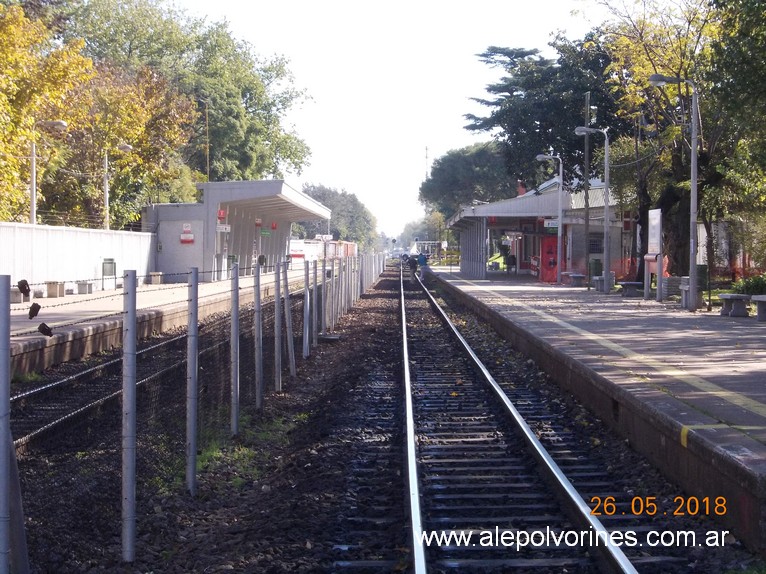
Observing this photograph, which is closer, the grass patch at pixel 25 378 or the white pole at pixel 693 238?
the grass patch at pixel 25 378

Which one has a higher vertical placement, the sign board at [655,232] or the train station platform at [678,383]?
the sign board at [655,232]

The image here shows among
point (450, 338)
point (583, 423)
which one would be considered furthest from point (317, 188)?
point (583, 423)

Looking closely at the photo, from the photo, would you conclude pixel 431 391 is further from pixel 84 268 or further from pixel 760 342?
pixel 84 268

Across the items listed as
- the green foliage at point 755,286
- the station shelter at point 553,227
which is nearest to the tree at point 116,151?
the station shelter at point 553,227

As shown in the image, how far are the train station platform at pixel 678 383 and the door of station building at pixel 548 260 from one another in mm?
22502

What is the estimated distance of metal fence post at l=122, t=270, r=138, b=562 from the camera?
6227mm

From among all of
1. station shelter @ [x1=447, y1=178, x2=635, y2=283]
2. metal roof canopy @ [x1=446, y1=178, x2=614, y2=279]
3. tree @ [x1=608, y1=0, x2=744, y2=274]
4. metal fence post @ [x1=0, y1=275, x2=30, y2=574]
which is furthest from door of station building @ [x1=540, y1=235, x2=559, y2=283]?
metal fence post @ [x1=0, y1=275, x2=30, y2=574]

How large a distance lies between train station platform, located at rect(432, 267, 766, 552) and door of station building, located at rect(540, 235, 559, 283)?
73.8 feet

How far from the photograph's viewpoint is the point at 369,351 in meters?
18.9

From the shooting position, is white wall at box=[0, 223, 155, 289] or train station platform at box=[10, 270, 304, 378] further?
white wall at box=[0, 223, 155, 289]

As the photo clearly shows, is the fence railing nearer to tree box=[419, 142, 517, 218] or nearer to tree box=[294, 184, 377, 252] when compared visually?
tree box=[419, 142, 517, 218]

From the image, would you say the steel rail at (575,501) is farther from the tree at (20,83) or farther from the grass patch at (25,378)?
the tree at (20,83)

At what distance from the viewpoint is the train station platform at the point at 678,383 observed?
6.82m

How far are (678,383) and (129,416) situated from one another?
7.00m
